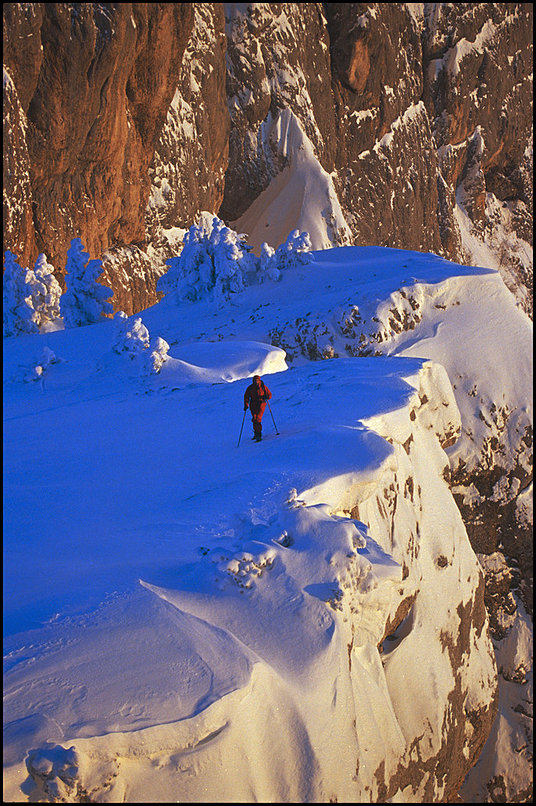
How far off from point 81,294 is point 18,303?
1.94 meters

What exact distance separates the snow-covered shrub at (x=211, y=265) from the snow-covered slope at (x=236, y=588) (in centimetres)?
686

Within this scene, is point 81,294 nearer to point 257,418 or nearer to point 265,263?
point 265,263

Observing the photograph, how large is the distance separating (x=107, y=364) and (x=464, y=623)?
740 cm

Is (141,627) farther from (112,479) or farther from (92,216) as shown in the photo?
A: (92,216)

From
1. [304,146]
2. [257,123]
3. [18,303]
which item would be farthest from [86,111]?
[304,146]

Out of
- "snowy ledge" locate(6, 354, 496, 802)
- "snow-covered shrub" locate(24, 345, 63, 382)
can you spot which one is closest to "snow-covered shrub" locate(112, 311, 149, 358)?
"snow-covered shrub" locate(24, 345, 63, 382)

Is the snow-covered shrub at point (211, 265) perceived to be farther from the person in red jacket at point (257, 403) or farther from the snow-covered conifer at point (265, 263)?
the person in red jacket at point (257, 403)

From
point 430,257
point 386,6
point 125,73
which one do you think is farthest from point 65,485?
point 386,6

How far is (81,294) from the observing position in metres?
18.9

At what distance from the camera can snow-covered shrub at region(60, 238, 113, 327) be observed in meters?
18.8

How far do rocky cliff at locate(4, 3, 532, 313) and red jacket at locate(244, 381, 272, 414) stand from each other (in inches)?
645

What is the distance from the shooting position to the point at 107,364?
11516mm

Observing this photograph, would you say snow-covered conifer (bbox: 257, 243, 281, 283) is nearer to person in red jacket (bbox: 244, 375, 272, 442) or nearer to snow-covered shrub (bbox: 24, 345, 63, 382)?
snow-covered shrub (bbox: 24, 345, 63, 382)

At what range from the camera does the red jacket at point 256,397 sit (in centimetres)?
702
